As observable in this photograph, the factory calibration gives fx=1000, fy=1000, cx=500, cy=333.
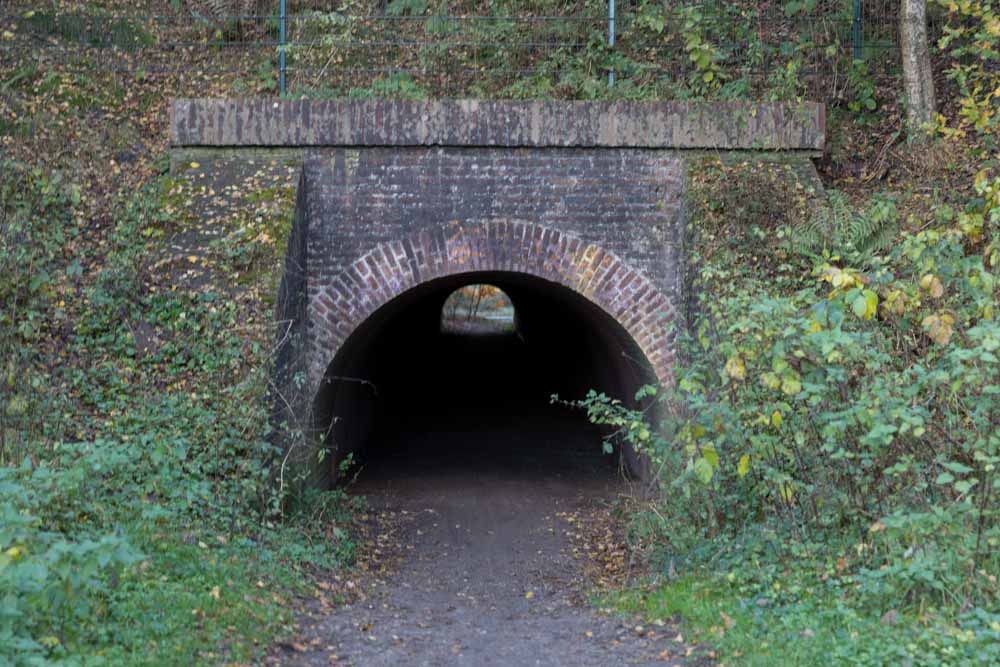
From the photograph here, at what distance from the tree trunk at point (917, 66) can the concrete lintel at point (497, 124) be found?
1.22 meters

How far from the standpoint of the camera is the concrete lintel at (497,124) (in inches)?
348

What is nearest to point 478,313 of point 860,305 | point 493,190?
point 493,190

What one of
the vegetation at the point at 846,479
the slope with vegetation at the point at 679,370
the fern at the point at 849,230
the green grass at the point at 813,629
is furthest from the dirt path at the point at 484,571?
the fern at the point at 849,230

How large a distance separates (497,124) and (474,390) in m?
8.56

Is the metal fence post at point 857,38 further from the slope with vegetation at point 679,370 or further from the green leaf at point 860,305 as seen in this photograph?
the green leaf at point 860,305

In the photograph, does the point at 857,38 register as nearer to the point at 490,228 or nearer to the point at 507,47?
the point at 507,47

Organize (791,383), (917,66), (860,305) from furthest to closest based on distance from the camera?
(917,66) < (791,383) < (860,305)

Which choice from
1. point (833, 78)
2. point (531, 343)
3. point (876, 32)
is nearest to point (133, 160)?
point (833, 78)

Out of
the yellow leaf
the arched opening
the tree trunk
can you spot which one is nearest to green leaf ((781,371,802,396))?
the yellow leaf

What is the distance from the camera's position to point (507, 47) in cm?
1025

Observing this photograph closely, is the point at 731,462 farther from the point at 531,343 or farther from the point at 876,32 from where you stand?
the point at 531,343

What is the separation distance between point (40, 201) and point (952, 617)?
7918mm

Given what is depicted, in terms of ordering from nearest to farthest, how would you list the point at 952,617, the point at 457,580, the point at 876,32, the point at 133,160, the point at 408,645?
the point at 952,617 < the point at 408,645 < the point at 457,580 < the point at 133,160 < the point at 876,32

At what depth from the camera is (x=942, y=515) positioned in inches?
196
